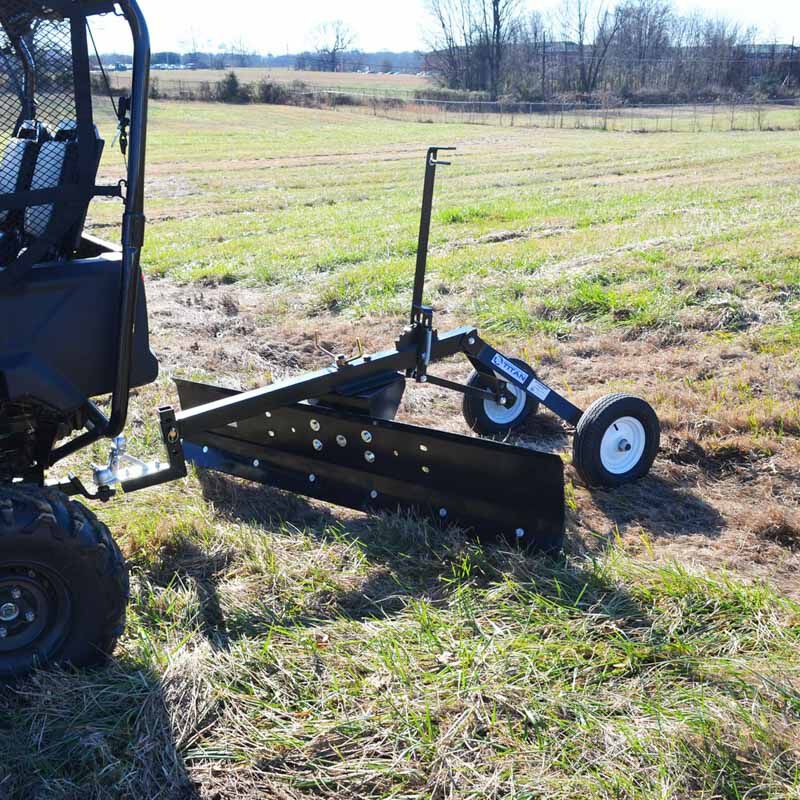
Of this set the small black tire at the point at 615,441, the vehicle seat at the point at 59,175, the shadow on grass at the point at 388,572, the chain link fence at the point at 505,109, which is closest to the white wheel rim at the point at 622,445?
the small black tire at the point at 615,441

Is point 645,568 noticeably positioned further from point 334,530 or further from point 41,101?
point 41,101

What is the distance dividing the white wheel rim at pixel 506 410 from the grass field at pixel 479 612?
0.47 ft

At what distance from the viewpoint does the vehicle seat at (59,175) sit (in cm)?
285

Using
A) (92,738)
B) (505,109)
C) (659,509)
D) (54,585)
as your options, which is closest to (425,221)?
(659,509)

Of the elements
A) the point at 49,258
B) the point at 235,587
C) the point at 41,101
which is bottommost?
the point at 235,587

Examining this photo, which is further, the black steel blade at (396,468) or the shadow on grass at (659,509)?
the shadow on grass at (659,509)

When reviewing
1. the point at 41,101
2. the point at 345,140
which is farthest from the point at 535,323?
the point at 345,140

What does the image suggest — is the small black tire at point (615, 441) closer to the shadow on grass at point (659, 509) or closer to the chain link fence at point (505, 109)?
the shadow on grass at point (659, 509)

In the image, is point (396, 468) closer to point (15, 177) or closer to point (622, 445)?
point (622, 445)

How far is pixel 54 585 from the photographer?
9.50 feet

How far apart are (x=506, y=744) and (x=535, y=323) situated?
204 inches

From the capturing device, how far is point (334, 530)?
4.05 metres

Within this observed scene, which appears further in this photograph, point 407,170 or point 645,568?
point 407,170

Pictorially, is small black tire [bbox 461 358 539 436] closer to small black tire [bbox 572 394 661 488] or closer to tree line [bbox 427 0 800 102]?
small black tire [bbox 572 394 661 488]
